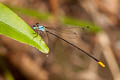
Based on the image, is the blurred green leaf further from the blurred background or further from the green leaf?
the green leaf

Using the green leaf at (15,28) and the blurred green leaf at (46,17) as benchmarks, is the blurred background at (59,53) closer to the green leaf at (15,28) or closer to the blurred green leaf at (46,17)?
the blurred green leaf at (46,17)

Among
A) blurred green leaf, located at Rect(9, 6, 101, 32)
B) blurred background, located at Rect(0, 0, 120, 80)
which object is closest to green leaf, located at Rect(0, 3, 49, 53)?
blurred background, located at Rect(0, 0, 120, 80)

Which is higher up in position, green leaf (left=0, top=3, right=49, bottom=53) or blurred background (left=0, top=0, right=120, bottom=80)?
blurred background (left=0, top=0, right=120, bottom=80)

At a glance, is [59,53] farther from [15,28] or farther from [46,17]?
[15,28]

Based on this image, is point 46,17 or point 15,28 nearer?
point 15,28

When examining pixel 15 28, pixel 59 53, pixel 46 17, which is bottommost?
pixel 15 28

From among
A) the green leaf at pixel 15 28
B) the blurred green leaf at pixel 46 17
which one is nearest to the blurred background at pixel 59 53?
the blurred green leaf at pixel 46 17

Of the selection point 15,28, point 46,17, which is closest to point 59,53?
point 46,17

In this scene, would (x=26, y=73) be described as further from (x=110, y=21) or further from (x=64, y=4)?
(x=110, y=21)
